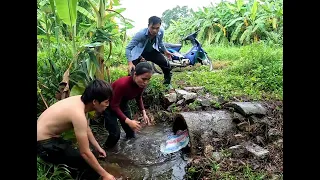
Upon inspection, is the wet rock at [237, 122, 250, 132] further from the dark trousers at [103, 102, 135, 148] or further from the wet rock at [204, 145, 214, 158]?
the dark trousers at [103, 102, 135, 148]

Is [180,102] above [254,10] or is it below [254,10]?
below

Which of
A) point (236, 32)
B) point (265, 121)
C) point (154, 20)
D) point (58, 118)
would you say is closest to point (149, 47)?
point (154, 20)

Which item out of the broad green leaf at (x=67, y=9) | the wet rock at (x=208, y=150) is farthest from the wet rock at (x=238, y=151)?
the broad green leaf at (x=67, y=9)

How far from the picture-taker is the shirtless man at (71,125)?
8.66 ft

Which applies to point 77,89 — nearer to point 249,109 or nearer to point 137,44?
point 137,44

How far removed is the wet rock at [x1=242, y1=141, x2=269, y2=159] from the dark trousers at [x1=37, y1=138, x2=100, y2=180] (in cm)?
178

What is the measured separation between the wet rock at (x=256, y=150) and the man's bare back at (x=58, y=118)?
1993mm

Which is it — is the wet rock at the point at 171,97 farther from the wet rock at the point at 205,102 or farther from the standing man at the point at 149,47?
the wet rock at the point at 205,102

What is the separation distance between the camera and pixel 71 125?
2.85 metres

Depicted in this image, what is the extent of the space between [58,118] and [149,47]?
317 cm

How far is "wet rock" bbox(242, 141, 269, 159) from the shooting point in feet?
11.2

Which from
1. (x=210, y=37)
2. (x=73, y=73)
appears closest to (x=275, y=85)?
(x=73, y=73)

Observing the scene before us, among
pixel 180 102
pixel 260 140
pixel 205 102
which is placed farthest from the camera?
pixel 180 102
